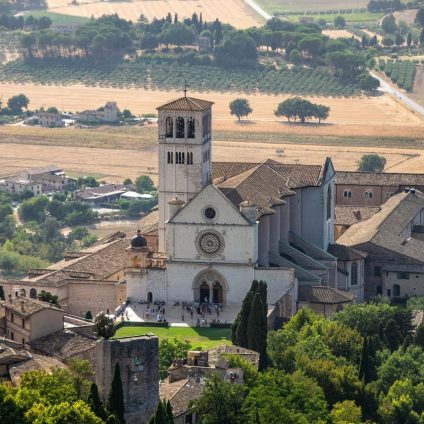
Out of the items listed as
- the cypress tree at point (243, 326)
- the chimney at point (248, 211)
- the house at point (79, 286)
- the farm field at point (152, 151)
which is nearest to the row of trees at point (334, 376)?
the cypress tree at point (243, 326)

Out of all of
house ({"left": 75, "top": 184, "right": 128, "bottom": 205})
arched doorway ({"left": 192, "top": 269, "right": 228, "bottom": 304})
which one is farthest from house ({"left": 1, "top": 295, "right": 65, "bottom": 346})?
house ({"left": 75, "top": 184, "right": 128, "bottom": 205})

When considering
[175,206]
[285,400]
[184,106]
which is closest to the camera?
[285,400]

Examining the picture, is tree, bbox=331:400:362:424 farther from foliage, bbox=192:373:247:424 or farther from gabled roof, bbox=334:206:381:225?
gabled roof, bbox=334:206:381:225

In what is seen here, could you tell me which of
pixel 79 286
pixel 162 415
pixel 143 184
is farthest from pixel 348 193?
pixel 162 415

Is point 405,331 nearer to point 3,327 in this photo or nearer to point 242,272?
point 242,272

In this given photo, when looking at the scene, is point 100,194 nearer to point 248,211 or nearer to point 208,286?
point 208,286

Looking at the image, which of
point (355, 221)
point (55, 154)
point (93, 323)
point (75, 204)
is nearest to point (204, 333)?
point (93, 323)

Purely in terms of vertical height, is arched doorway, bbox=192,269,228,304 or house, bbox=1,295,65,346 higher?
house, bbox=1,295,65,346
